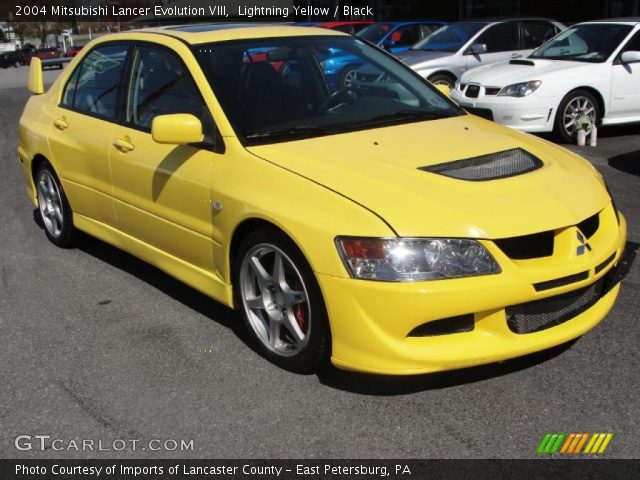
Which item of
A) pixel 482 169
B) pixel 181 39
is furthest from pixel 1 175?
pixel 482 169

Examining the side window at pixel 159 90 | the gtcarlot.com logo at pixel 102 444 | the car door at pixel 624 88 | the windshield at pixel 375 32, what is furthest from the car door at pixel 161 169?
the windshield at pixel 375 32

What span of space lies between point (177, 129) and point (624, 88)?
720 centimetres

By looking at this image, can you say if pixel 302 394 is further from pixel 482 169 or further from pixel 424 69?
pixel 424 69

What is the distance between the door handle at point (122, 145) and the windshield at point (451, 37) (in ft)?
29.1

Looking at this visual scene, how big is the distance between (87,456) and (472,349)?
162 cm

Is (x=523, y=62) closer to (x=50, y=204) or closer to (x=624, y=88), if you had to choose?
(x=624, y=88)

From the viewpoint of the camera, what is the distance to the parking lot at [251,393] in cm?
318

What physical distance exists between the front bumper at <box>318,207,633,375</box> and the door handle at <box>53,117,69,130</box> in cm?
289

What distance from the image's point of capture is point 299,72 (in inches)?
181

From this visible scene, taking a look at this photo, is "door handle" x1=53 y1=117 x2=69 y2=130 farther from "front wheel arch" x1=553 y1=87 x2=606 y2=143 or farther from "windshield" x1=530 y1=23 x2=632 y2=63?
"windshield" x1=530 y1=23 x2=632 y2=63

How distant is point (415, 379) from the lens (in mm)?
3660

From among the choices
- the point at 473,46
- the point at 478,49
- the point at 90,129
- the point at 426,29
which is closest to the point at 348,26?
the point at 426,29

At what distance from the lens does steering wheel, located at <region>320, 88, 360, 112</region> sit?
14.5ft

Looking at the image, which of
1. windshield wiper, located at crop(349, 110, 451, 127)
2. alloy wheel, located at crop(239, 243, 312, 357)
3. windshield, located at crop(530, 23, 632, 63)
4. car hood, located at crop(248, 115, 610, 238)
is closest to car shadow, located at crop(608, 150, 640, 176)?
windshield, located at crop(530, 23, 632, 63)
